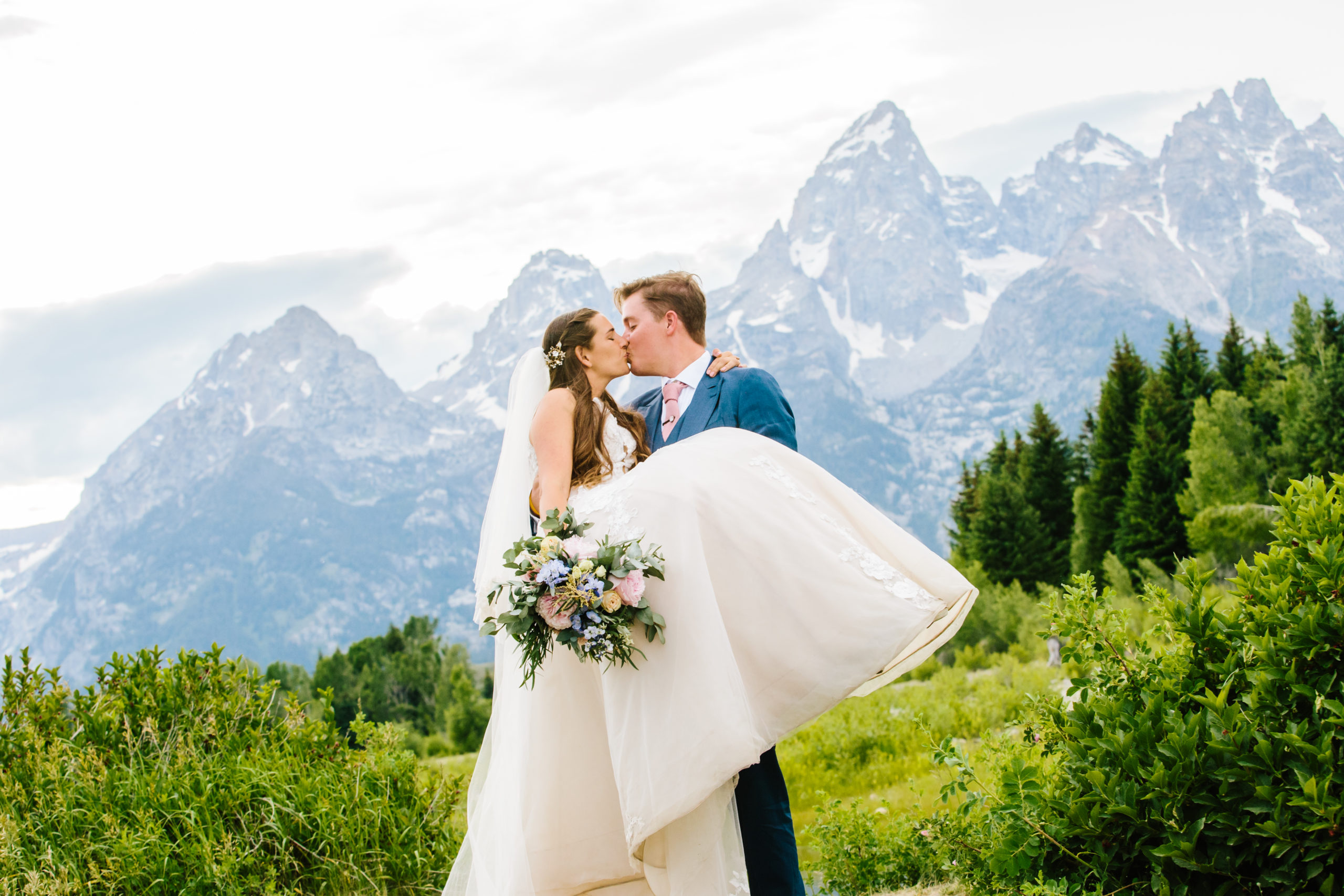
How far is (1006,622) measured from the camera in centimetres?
2528

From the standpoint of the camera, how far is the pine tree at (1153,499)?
3195cm

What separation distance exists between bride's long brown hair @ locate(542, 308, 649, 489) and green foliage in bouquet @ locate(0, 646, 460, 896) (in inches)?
97.1

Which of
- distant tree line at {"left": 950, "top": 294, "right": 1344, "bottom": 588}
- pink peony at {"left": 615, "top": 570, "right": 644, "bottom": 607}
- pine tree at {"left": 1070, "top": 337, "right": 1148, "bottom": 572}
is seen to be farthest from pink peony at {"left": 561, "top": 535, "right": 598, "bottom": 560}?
pine tree at {"left": 1070, "top": 337, "right": 1148, "bottom": 572}

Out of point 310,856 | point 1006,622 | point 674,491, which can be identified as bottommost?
point 1006,622

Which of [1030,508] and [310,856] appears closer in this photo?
[310,856]

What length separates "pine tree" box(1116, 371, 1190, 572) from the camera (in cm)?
3195

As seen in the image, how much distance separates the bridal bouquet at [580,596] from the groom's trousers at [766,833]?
84 cm

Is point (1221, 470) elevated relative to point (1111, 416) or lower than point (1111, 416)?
lower

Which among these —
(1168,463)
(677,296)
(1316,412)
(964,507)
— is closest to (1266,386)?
(1168,463)

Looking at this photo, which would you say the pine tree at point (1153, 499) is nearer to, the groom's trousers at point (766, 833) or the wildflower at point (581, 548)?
the groom's trousers at point (766, 833)

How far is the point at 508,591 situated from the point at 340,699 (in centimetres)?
2431

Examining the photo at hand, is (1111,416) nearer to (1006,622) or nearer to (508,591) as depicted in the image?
(1006,622)

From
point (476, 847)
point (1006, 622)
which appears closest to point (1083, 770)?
point (476, 847)

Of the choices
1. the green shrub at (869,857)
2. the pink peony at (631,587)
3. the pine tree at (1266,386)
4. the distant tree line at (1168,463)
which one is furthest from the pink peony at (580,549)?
the pine tree at (1266,386)
